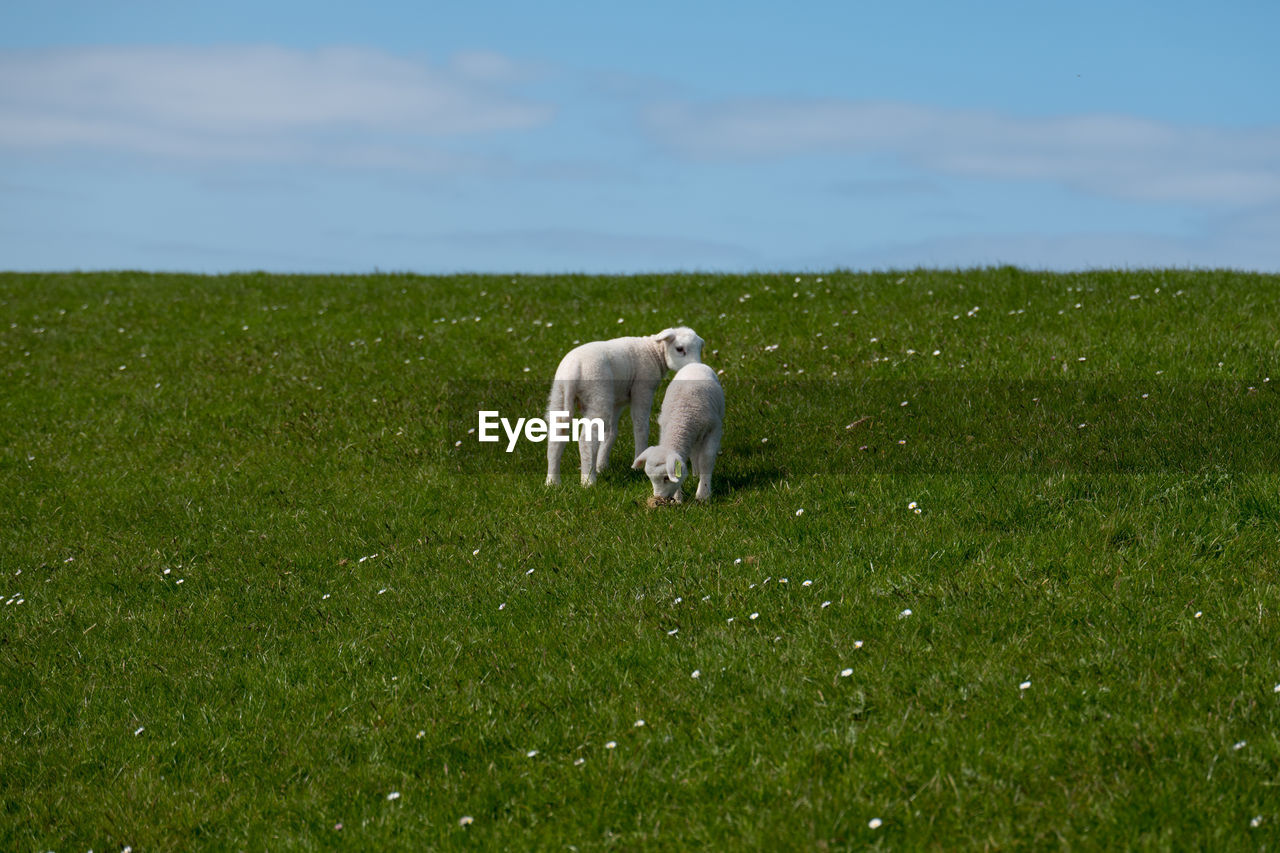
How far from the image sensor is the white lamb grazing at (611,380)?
11203mm

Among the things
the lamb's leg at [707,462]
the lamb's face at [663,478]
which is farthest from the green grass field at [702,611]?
the lamb's face at [663,478]

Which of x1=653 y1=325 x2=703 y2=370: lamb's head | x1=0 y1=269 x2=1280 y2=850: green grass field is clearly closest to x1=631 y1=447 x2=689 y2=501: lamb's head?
x1=0 y1=269 x2=1280 y2=850: green grass field

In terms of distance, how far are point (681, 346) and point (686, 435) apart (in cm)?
138

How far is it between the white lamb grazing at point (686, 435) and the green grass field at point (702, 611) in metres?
0.33

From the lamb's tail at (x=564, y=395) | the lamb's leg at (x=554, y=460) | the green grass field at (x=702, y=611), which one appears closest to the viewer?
the green grass field at (x=702, y=611)

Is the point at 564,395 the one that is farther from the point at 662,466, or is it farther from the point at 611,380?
the point at 662,466

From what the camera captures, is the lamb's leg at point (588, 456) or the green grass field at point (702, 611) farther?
the lamb's leg at point (588, 456)

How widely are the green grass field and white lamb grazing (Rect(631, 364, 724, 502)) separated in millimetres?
331

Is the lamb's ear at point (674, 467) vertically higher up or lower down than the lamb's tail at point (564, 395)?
lower down

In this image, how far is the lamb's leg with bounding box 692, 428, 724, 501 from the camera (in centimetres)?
1069

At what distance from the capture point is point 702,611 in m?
7.91

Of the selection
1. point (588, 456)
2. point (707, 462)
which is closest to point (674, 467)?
point (707, 462)

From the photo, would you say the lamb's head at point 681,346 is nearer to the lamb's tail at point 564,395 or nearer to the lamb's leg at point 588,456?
the lamb's tail at point 564,395

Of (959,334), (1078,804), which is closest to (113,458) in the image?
(959,334)
